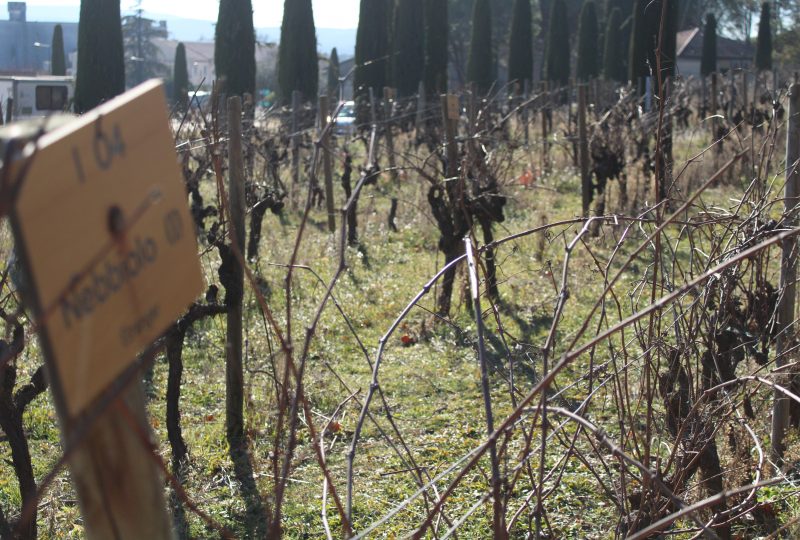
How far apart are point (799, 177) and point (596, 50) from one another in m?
34.5

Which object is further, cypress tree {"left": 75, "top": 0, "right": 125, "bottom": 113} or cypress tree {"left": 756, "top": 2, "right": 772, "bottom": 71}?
cypress tree {"left": 756, "top": 2, "right": 772, "bottom": 71}

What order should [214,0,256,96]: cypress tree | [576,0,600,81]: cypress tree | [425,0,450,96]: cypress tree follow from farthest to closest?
[576,0,600,81]: cypress tree, [425,0,450,96]: cypress tree, [214,0,256,96]: cypress tree

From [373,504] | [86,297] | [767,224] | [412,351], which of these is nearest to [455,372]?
[412,351]

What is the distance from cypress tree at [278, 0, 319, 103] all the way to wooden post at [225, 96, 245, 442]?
21.6 meters

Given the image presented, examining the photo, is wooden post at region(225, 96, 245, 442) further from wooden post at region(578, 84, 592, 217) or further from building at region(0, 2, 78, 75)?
building at region(0, 2, 78, 75)

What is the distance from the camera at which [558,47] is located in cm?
3672

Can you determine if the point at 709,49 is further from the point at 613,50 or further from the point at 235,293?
the point at 235,293

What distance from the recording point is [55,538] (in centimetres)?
381

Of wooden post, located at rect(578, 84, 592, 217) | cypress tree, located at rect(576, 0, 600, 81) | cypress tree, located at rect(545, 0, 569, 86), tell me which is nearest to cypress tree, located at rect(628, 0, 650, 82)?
wooden post, located at rect(578, 84, 592, 217)

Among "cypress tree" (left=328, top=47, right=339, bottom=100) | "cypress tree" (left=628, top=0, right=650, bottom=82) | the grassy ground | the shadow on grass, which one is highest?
"cypress tree" (left=628, top=0, right=650, bottom=82)

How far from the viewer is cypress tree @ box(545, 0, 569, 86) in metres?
36.6

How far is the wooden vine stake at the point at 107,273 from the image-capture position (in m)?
1.06

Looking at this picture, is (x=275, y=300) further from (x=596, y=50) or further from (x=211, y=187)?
(x=596, y=50)

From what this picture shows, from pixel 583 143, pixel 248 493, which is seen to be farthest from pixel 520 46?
pixel 248 493
